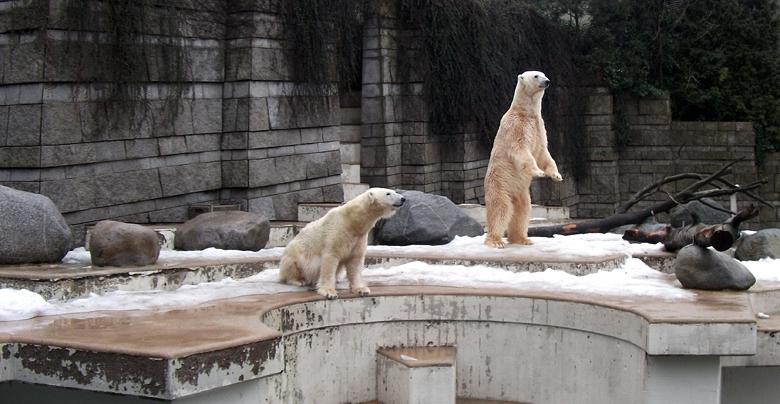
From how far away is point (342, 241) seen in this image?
626 centimetres

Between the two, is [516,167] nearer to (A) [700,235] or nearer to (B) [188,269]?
(A) [700,235]

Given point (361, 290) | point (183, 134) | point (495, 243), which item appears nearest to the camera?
point (361, 290)

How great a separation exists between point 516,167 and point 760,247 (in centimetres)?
239

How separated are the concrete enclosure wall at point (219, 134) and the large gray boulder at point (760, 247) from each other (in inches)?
190

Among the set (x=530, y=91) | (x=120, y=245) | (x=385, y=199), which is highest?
(x=530, y=91)

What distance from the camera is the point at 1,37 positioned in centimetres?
798

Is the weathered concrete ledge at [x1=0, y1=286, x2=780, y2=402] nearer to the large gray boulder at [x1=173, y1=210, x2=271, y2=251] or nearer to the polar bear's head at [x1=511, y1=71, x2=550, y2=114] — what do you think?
the large gray boulder at [x1=173, y1=210, x2=271, y2=251]

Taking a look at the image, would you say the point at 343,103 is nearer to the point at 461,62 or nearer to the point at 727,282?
the point at 461,62

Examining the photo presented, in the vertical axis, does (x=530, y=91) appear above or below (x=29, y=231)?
above

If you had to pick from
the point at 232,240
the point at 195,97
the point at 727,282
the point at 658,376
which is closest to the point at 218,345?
the point at 658,376

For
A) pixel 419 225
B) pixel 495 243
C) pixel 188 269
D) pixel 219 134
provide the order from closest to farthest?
pixel 188 269, pixel 495 243, pixel 419 225, pixel 219 134

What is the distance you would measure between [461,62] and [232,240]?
6253 millimetres

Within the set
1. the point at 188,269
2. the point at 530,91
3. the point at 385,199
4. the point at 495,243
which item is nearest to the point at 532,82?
the point at 530,91

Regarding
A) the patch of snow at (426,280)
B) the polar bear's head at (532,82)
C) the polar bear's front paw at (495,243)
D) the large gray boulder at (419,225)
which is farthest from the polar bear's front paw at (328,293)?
the polar bear's head at (532,82)
